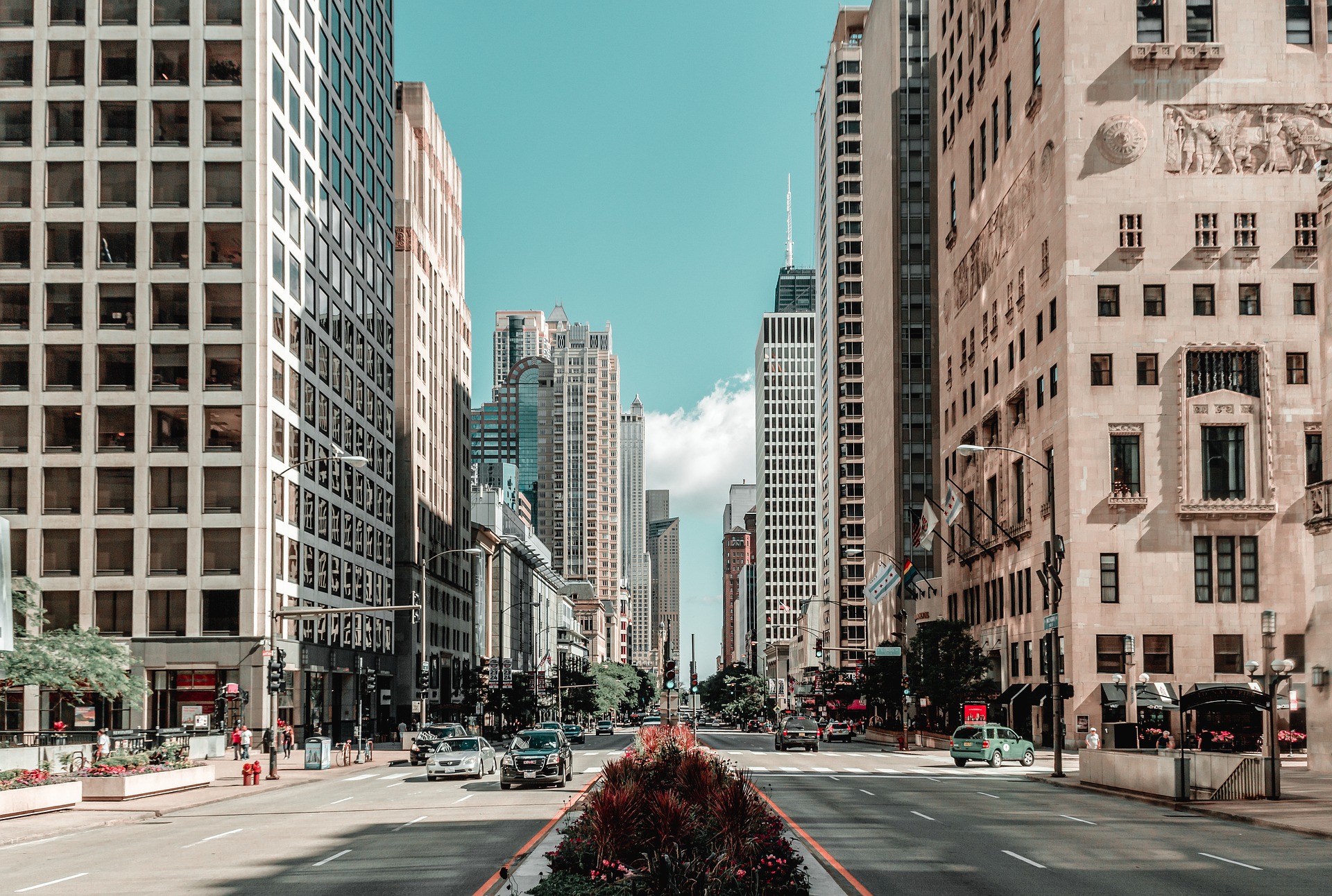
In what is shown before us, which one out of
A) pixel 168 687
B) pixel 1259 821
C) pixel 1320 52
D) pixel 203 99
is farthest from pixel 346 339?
pixel 1259 821

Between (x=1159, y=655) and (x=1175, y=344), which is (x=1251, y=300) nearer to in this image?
(x=1175, y=344)

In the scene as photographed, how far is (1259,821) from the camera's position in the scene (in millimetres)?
27281

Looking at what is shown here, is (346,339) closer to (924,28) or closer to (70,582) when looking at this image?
(70,582)

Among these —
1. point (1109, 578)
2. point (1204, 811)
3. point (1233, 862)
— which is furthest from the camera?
point (1109, 578)

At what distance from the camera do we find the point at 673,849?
42.1 ft

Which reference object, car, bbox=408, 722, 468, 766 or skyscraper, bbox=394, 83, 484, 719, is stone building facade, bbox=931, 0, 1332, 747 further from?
skyscraper, bbox=394, 83, 484, 719

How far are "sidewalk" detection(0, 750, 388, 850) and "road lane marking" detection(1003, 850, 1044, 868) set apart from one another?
18662mm

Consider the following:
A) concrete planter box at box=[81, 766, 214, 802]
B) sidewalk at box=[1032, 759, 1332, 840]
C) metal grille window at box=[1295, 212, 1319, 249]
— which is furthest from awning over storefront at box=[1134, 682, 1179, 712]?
concrete planter box at box=[81, 766, 214, 802]

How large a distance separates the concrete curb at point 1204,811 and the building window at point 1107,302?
32.0m

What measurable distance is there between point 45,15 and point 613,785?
229 ft

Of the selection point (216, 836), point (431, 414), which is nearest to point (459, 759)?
point (216, 836)

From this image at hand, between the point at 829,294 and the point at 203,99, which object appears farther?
the point at 829,294

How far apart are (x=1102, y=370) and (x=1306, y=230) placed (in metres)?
12.2

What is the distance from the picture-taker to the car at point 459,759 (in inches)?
1741
